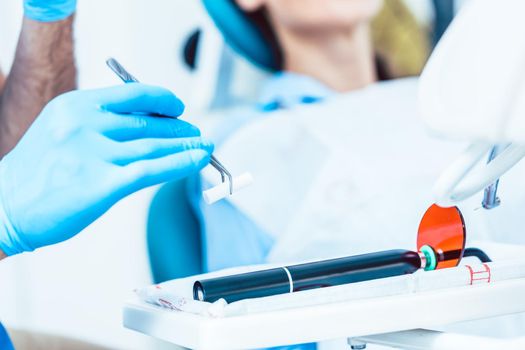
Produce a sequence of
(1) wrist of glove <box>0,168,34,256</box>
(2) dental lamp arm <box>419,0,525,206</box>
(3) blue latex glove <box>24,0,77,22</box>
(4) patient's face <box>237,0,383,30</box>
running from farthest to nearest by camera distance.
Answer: (4) patient's face <box>237,0,383,30</box> → (3) blue latex glove <box>24,0,77,22</box> → (1) wrist of glove <box>0,168,34,256</box> → (2) dental lamp arm <box>419,0,525,206</box>

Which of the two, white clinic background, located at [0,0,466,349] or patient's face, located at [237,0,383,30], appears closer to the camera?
white clinic background, located at [0,0,466,349]

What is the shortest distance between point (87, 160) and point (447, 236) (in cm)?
34

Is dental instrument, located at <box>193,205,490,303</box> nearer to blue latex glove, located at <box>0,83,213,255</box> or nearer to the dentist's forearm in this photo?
blue latex glove, located at <box>0,83,213,255</box>

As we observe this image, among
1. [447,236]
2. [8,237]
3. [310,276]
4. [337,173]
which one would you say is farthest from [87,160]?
[337,173]

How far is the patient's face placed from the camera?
148cm

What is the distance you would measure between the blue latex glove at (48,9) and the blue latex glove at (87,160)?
0.32 m

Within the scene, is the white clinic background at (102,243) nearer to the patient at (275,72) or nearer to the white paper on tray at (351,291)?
the patient at (275,72)

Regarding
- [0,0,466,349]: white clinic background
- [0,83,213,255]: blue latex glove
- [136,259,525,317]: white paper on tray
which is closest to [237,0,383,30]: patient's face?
[0,0,466,349]: white clinic background

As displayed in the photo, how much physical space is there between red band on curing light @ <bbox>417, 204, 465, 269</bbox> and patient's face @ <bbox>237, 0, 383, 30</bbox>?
848 millimetres

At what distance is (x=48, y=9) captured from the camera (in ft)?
3.31

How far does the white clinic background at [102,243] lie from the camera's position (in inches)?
46.7

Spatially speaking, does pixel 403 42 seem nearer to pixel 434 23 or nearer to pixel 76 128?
pixel 434 23

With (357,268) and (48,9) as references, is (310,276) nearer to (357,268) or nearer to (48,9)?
(357,268)

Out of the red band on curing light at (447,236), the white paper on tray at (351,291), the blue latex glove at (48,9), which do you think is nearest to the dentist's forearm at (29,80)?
the blue latex glove at (48,9)
